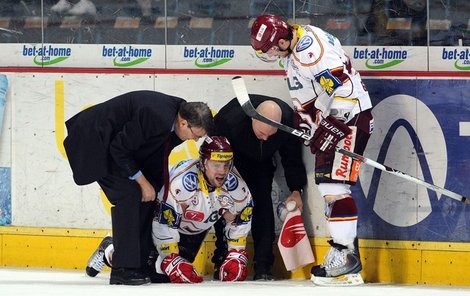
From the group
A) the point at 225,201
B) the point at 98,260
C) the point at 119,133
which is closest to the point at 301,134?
the point at 225,201

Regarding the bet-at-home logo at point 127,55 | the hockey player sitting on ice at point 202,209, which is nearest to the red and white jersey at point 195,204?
the hockey player sitting on ice at point 202,209

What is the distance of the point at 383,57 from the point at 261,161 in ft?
2.65

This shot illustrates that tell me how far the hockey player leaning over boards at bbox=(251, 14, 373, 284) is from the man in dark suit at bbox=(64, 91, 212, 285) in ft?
1.64

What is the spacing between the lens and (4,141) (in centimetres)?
782

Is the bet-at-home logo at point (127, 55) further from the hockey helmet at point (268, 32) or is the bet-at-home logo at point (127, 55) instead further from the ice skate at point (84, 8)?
the hockey helmet at point (268, 32)

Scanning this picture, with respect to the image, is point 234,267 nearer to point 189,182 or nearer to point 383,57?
point 189,182

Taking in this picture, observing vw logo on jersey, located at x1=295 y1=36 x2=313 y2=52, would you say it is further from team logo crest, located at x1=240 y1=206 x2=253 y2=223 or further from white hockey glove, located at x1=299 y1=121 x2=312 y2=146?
team logo crest, located at x1=240 y1=206 x2=253 y2=223

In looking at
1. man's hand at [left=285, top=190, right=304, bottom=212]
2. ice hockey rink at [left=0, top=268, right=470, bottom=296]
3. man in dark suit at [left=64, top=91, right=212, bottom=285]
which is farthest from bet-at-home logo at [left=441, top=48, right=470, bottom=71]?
man in dark suit at [left=64, top=91, right=212, bottom=285]

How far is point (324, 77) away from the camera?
668 centimetres

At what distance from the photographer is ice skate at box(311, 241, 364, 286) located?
22.3 ft

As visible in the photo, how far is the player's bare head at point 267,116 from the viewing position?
6969 millimetres

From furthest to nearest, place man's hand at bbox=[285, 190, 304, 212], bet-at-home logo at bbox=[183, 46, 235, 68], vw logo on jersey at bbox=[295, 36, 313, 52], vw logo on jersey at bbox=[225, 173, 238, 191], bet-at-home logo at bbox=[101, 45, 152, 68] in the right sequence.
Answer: bet-at-home logo at bbox=[101, 45, 152, 68] < bet-at-home logo at bbox=[183, 46, 235, 68] < man's hand at bbox=[285, 190, 304, 212] < vw logo on jersey at bbox=[225, 173, 238, 191] < vw logo on jersey at bbox=[295, 36, 313, 52]

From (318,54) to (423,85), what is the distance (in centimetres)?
59

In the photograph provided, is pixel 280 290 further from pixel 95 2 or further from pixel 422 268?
pixel 95 2
